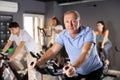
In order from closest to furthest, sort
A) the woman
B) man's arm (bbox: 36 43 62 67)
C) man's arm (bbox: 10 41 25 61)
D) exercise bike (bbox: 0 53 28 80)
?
man's arm (bbox: 36 43 62 67) < man's arm (bbox: 10 41 25 61) < exercise bike (bbox: 0 53 28 80) < the woman

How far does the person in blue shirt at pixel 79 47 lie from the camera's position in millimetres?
1775

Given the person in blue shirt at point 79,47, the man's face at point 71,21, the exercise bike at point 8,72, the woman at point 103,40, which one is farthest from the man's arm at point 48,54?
the woman at point 103,40

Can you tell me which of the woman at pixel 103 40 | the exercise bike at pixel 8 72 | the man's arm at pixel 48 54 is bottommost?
the exercise bike at pixel 8 72

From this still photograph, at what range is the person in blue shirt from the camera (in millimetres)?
1775

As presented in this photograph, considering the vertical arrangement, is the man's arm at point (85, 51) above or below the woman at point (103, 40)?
above

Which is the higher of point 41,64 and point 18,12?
point 18,12

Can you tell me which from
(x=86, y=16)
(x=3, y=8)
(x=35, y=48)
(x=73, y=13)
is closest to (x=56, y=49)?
(x=73, y=13)

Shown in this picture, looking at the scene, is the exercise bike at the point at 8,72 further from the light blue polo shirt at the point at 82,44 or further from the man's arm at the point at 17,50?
the light blue polo shirt at the point at 82,44

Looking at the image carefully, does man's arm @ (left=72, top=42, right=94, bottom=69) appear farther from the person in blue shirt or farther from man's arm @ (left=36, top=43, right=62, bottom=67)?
man's arm @ (left=36, top=43, right=62, bottom=67)

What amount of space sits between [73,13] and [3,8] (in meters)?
4.43

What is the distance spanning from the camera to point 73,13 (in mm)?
1775

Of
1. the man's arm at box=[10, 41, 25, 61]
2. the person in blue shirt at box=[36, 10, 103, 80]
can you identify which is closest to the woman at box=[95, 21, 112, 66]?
the man's arm at box=[10, 41, 25, 61]

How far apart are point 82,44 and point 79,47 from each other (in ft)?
0.16

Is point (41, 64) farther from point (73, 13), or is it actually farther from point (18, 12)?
point (18, 12)
